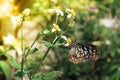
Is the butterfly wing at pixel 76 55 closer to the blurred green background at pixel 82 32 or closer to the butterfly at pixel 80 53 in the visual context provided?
the butterfly at pixel 80 53

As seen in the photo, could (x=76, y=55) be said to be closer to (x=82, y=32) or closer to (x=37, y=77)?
(x=37, y=77)

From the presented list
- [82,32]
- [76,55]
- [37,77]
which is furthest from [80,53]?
[82,32]

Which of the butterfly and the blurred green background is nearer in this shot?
the butterfly

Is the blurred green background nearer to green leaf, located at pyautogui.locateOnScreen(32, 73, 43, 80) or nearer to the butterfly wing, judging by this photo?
green leaf, located at pyautogui.locateOnScreen(32, 73, 43, 80)

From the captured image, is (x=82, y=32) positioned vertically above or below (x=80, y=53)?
above

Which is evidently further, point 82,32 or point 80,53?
point 82,32

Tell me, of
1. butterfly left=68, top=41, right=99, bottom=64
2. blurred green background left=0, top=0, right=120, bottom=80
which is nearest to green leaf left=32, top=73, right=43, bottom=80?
butterfly left=68, top=41, right=99, bottom=64

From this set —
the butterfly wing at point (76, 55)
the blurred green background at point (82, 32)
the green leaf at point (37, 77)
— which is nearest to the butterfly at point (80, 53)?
the butterfly wing at point (76, 55)
